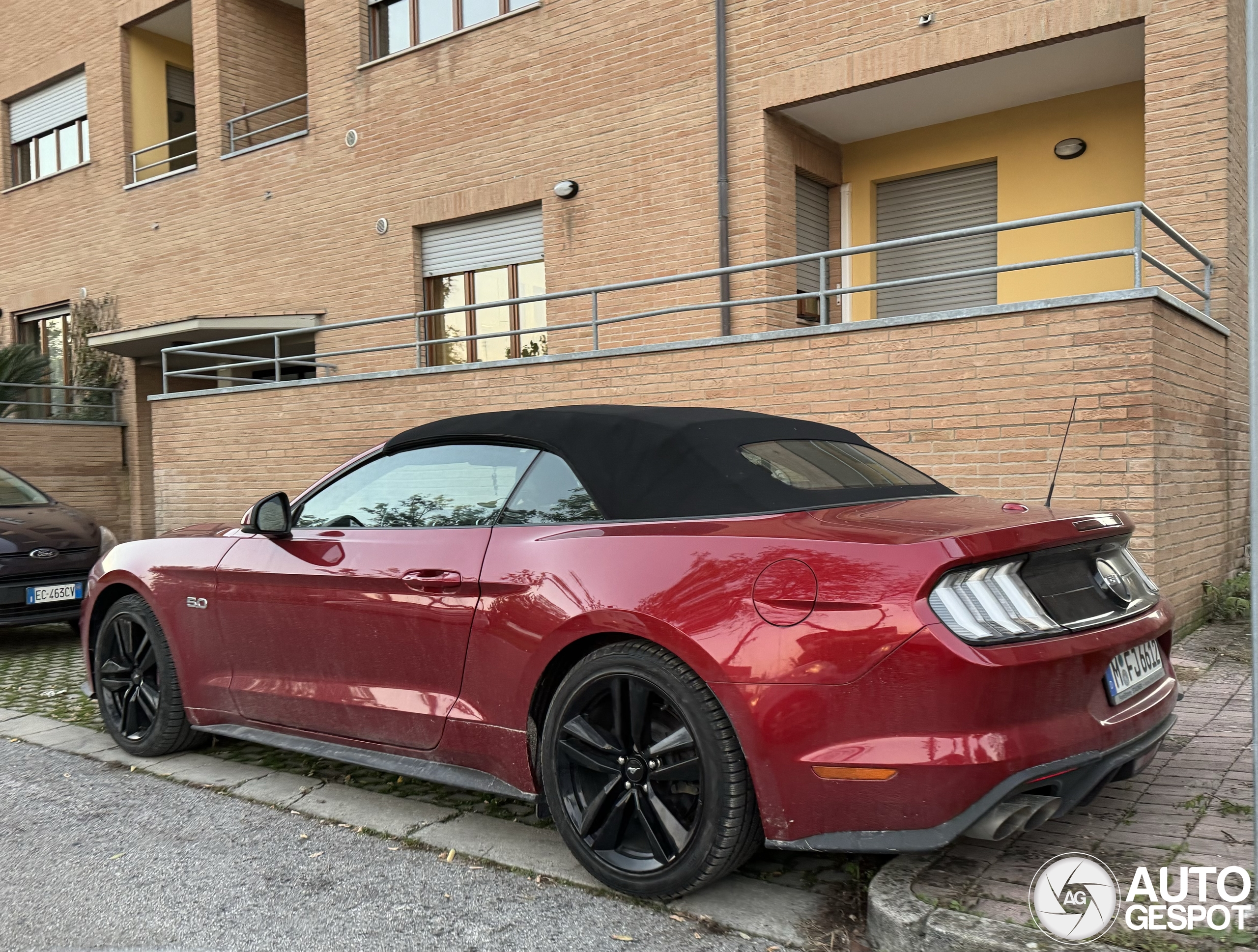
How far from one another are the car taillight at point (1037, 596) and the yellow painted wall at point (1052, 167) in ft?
25.1

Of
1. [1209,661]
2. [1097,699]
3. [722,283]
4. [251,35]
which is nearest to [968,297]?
[722,283]

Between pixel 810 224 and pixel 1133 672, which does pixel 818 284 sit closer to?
pixel 810 224

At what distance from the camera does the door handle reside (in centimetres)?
361

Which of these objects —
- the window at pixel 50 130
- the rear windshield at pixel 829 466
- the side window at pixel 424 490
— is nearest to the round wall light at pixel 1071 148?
the rear windshield at pixel 829 466

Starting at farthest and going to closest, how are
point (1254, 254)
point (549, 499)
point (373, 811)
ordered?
point (373, 811) < point (549, 499) < point (1254, 254)

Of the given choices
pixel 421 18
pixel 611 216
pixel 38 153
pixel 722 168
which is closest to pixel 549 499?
pixel 722 168

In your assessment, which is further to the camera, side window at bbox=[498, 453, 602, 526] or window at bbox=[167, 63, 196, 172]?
window at bbox=[167, 63, 196, 172]

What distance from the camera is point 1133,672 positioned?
3.11 metres

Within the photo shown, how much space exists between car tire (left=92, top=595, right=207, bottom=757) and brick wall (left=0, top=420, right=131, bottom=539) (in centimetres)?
1303

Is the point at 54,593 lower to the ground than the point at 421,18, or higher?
lower

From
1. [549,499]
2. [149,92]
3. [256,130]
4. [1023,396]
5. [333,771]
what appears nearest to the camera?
[549,499]

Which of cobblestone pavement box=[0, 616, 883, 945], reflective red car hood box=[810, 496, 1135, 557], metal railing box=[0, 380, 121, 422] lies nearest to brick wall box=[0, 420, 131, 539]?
metal railing box=[0, 380, 121, 422]

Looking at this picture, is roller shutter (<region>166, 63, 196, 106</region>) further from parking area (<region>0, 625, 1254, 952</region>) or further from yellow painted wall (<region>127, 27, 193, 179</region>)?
parking area (<region>0, 625, 1254, 952</region>)

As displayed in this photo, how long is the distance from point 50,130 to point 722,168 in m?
15.0
